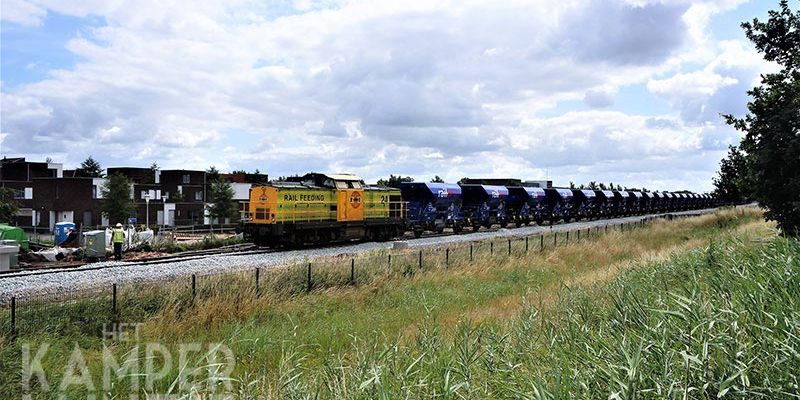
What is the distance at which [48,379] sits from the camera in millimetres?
8695

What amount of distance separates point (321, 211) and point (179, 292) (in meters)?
14.2

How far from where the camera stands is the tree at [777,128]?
18.3 metres

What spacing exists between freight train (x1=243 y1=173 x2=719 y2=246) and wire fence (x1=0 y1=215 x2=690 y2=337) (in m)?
6.24

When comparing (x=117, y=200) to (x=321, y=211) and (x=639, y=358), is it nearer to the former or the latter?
(x=321, y=211)

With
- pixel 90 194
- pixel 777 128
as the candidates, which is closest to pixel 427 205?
pixel 777 128

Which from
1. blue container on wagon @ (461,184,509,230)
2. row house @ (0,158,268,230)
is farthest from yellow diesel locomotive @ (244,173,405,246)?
row house @ (0,158,268,230)

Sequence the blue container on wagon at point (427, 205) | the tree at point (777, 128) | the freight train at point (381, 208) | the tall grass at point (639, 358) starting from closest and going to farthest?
the tall grass at point (639, 358)
the tree at point (777, 128)
the freight train at point (381, 208)
the blue container on wagon at point (427, 205)

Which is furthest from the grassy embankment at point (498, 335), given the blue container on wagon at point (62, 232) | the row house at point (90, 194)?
the row house at point (90, 194)

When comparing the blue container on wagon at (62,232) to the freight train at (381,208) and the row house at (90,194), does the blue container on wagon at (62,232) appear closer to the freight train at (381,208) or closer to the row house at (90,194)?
the freight train at (381,208)

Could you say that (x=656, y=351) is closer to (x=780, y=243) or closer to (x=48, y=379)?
(x=780, y=243)

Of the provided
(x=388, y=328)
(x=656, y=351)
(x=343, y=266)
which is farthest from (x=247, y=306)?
(x=656, y=351)

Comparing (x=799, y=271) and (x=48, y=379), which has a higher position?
(x=799, y=271)

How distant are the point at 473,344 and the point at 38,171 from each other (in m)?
70.8

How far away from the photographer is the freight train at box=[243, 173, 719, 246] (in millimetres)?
25922
